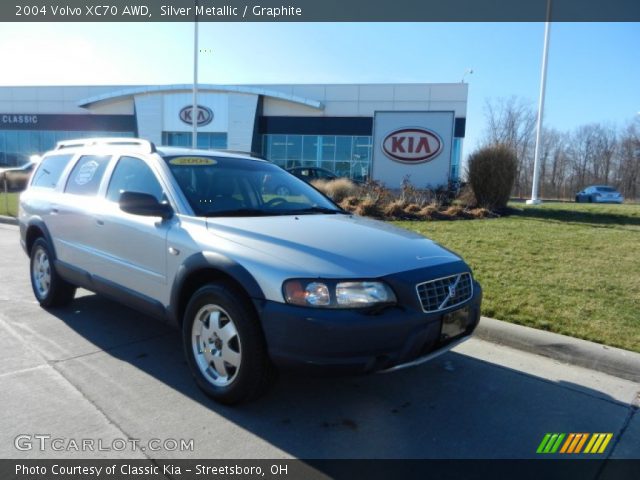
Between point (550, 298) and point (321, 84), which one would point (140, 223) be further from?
point (321, 84)

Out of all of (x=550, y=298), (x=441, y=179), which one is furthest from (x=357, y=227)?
(x=441, y=179)

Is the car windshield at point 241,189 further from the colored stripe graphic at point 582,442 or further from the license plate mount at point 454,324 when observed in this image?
the colored stripe graphic at point 582,442

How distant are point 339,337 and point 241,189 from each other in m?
1.94

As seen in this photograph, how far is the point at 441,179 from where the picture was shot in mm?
16688

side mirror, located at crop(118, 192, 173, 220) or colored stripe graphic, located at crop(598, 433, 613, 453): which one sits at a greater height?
side mirror, located at crop(118, 192, 173, 220)

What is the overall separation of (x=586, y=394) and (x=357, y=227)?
2.13m

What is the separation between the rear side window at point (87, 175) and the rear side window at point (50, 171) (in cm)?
37

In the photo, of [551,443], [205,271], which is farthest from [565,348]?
[205,271]

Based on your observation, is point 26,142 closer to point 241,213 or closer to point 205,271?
point 241,213

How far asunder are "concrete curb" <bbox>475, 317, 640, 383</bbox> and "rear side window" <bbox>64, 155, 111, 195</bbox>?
403 cm

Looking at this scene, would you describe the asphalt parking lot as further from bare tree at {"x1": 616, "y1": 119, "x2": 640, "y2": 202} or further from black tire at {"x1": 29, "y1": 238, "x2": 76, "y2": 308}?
bare tree at {"x1": 616, "y1": 119, "x2": 640, "y2": 202}

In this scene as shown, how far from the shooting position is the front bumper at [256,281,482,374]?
2.60 metres

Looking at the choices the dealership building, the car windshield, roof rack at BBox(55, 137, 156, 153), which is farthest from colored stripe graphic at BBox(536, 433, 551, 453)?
the dealership building

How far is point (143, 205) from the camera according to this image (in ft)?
11.0
